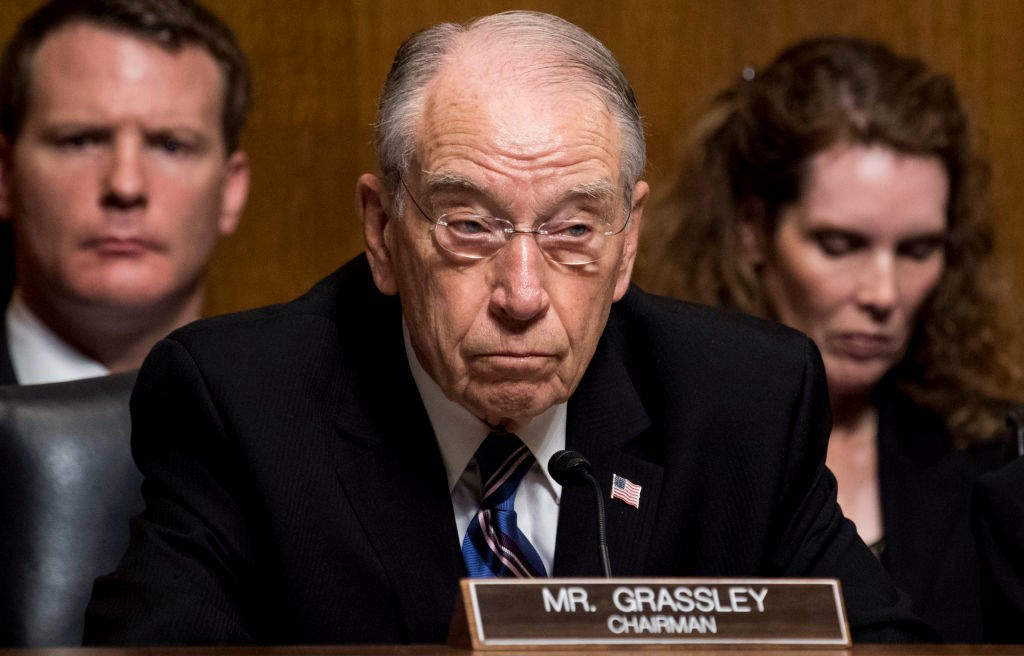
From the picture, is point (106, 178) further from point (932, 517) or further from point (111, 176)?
point (932, 517)

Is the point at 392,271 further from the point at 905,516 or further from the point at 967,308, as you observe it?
the point at 967,308

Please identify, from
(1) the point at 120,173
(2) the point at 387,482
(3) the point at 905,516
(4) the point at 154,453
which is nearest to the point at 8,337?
(1) the point at 120,173

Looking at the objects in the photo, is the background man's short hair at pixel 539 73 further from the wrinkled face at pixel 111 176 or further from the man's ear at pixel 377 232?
the wrinkled face at pixel 111 176

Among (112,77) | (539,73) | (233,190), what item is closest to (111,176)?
(112,77)

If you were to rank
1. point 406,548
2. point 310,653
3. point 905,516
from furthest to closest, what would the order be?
point 905,516 → point 406,548 → point 310,653

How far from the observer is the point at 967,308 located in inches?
112

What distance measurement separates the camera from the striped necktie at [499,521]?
1.65 meters

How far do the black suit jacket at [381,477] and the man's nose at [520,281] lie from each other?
24cm

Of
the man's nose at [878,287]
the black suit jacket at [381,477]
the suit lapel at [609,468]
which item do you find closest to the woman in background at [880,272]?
the man's nose at [878,287]

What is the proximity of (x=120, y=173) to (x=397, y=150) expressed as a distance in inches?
46.8

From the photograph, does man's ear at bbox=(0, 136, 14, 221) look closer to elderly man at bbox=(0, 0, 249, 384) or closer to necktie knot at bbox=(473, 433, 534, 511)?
elderly man at bbox=(0, 0, 249, 384)

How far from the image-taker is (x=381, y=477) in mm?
1706

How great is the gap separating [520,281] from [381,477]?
31cm

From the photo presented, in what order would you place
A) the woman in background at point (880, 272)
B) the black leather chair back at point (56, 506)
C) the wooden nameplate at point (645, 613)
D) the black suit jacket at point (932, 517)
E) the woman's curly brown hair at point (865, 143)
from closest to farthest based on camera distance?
1. the wooden nameplate at point (645, 613)
2. the black leather chair back at point (56, 506)
3. the black suit jacket at point (932, 517)
4. the woman in background at point (880, 272)
5. the woman's curly brown hair at point (865, 143)
